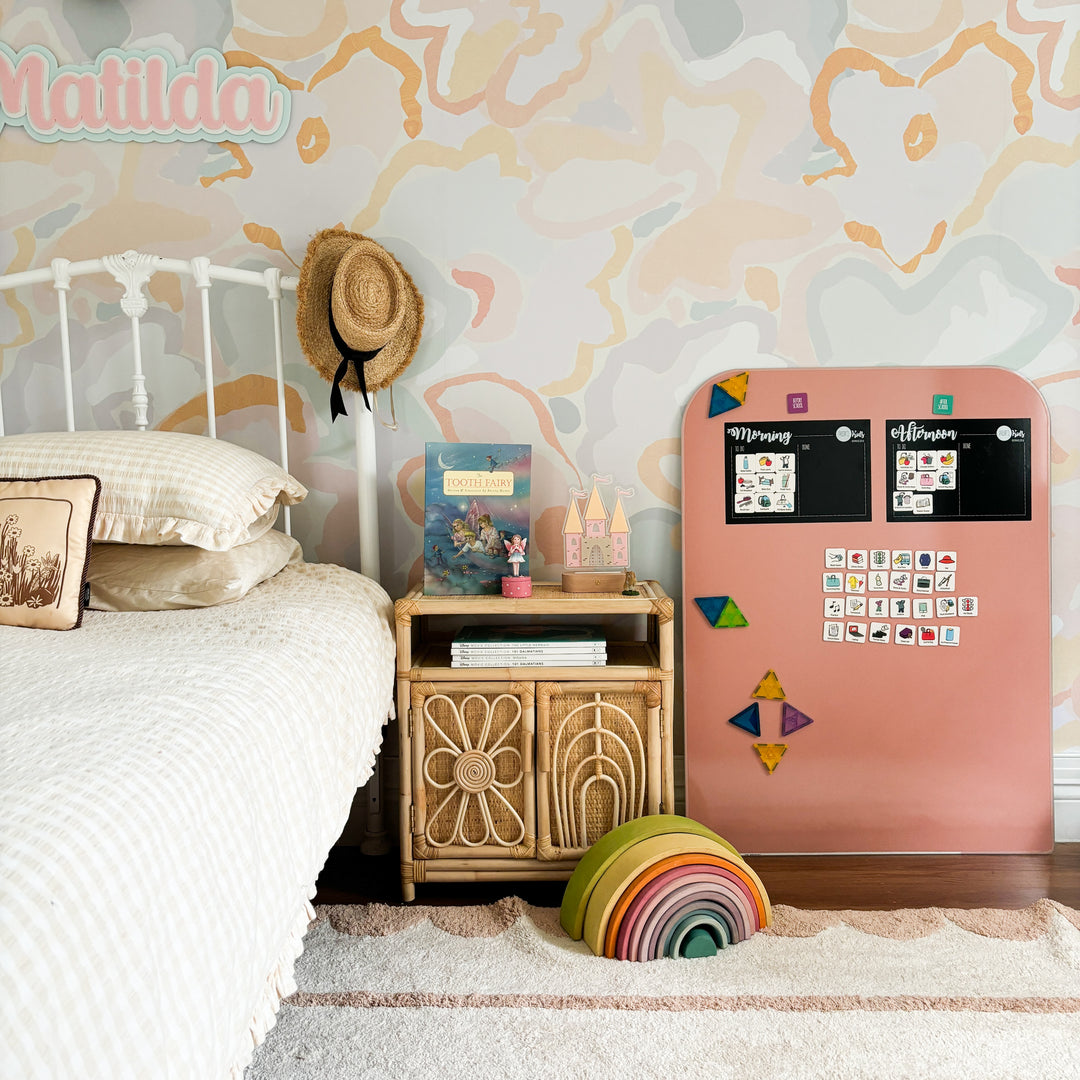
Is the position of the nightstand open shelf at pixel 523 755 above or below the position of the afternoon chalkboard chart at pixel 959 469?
below

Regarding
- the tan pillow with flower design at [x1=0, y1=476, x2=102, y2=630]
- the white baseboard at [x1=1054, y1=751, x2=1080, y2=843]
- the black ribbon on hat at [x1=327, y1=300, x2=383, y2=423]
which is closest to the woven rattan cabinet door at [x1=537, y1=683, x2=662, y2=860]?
the black ribbon on hat at [x1=327, y1=300, x2=383, y2=423]

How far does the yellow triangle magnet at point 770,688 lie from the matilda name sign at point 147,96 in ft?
5.66

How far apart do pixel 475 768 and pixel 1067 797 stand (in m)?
1.43

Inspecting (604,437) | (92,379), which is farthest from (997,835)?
(92,379)

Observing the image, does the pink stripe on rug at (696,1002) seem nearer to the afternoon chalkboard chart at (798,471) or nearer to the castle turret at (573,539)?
the castle turret at (573,539)

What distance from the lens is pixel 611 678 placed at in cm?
178

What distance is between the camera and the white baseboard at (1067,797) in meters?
2.08

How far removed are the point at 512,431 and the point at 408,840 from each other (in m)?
0.96

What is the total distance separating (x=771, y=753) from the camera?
2066 mm

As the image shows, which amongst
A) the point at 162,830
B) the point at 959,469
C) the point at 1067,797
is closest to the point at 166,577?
the point at 162,830

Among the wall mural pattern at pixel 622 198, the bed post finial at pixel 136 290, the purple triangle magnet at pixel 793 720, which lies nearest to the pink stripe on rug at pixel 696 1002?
the purple triangle magnet at pixel 793 720

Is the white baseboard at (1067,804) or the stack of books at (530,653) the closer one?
the stack of books at (530,653)

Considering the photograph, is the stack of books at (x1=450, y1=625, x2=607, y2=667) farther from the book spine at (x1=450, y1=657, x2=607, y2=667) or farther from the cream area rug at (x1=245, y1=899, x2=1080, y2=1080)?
the cream area rug at (x1=245, y1=899, x2=1080, y2=1080)

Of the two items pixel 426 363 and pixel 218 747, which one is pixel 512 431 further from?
pixel 218 747
